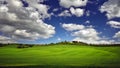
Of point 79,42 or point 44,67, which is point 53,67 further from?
point 79,42

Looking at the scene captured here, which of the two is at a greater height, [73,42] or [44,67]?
[73,42]

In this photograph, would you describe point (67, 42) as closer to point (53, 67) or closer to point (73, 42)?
point (73, 42)

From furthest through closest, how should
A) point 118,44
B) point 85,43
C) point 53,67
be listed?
point 85,43
point 118,44
point 53,67

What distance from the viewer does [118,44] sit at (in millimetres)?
94625

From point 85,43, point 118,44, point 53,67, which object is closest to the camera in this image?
point 53,67

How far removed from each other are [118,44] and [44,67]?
65.3m

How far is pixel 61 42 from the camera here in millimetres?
118438

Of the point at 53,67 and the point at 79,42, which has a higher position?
the point at 79,42

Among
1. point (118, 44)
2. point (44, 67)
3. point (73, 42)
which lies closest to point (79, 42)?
point (73, 42)

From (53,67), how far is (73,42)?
82.2m

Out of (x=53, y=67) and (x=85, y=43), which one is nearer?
(x=53, y=67)

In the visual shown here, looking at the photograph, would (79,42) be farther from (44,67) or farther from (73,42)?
(44,67)

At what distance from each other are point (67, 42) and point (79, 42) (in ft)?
21.7

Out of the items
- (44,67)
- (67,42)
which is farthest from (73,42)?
(44,67)
